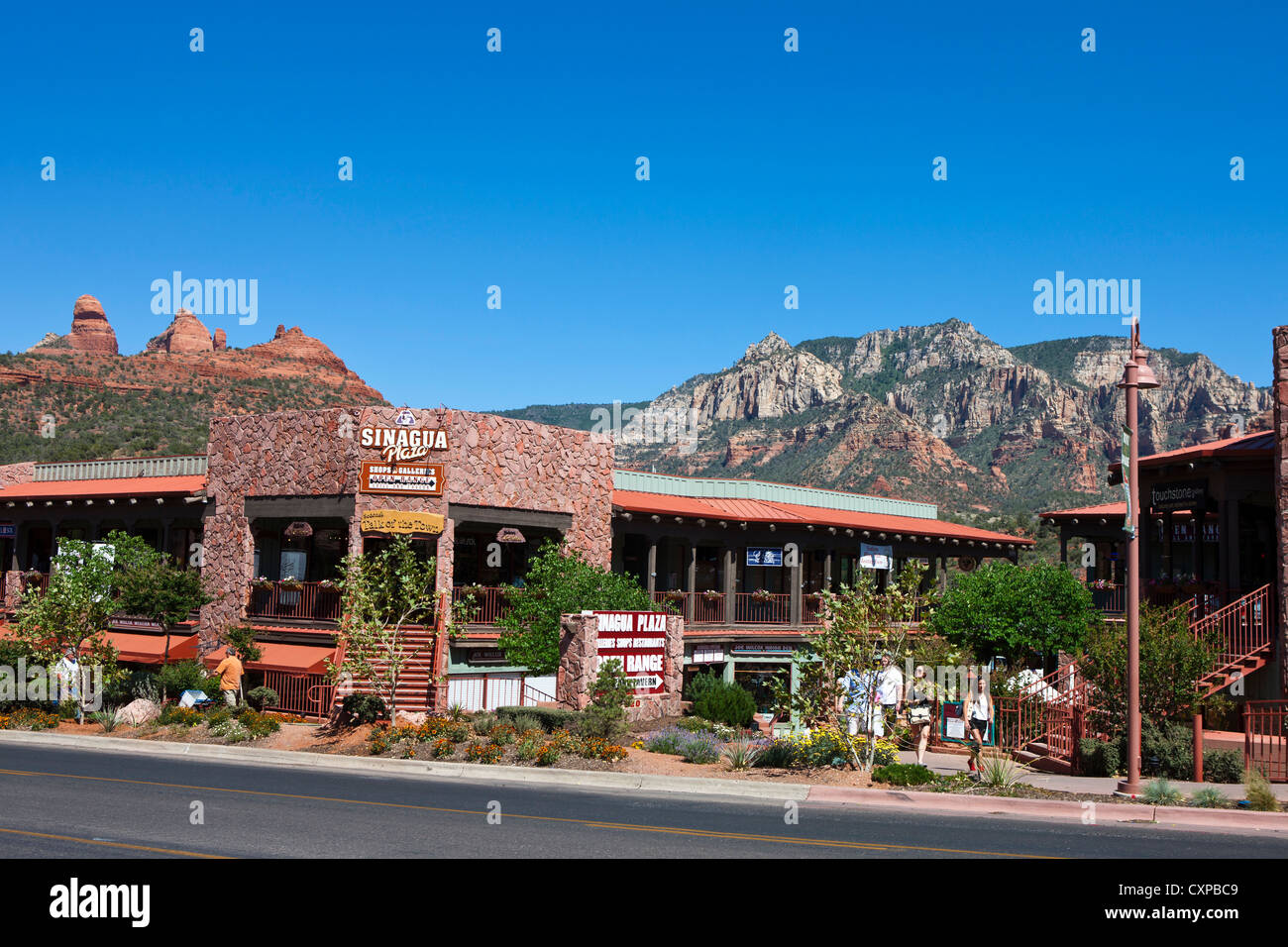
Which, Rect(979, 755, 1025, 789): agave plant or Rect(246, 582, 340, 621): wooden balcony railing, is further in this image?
Rect(246, 582, 340, 621): wooden balcony railing

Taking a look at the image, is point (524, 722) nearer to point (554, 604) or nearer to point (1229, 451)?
point (554, 604)

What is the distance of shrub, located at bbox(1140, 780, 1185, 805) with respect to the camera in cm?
1532

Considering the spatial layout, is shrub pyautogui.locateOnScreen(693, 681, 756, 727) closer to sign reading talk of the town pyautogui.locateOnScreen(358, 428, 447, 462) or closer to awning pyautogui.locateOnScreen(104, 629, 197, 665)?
sign reading talk of the town pyautogui.locateOnScreen(358, 428, 447, 462)

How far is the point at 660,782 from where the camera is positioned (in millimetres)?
18125

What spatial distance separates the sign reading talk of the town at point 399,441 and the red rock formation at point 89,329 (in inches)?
5298

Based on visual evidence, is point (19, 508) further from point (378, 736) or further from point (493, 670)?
point (378, 736)

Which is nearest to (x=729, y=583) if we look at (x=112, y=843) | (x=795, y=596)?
(x=795, y=596)

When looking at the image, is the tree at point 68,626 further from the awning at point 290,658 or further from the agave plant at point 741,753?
Answer: the agave plant at point 741,753

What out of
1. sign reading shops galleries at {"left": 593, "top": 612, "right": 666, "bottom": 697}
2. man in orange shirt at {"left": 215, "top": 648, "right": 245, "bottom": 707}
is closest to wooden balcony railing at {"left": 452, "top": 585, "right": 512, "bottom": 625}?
sign reading shops galleries at {"left": 593, "top": 612, "right": 666, "bottom": 697}

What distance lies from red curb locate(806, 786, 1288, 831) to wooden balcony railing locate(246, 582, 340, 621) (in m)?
19.2
